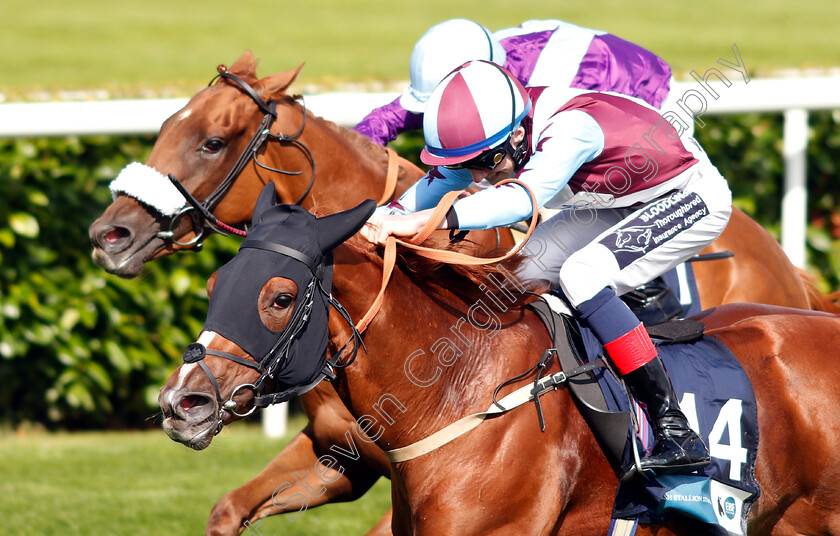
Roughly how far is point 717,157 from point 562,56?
1991 mm

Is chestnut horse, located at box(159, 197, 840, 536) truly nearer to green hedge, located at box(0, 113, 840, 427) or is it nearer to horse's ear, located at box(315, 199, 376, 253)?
horse's ear, located at box(315, 199, 376, 253)

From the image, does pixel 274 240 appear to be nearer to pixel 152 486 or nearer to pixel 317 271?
pixel 317 271

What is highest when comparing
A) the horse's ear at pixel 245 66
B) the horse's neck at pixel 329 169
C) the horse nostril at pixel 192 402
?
the horse's ear at pixel 245 66

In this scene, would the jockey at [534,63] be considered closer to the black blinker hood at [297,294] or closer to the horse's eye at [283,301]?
the black blinker hood at [297,294]

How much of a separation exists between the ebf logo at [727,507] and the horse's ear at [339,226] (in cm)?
122

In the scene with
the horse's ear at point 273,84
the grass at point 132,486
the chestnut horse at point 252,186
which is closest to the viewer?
the chestnut horse at point 252,186

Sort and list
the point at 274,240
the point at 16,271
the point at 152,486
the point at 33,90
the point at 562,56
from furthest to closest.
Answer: the point at 33,90 < the point at 16,271 < the point at 152,486 < the point at 562,56 < the point at 274,240

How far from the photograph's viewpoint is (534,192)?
7.82 ft

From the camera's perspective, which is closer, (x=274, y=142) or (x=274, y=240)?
(x=274, y=240)

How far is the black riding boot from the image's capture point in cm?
243

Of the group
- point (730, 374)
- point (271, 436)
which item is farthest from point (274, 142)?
point (271, 436)

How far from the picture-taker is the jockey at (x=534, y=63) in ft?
11.5

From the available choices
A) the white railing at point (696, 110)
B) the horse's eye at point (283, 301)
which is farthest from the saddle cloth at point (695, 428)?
the white railing at point (696, 110)

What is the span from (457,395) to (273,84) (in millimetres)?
1508
